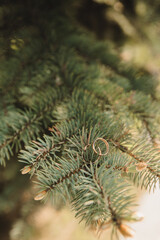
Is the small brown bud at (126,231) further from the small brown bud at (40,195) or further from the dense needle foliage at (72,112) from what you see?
the small brown bud at (40,195)

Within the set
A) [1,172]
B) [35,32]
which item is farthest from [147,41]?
[1,172]

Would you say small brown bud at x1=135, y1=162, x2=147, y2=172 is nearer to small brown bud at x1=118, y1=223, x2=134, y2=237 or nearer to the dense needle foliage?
the dense needle foliage

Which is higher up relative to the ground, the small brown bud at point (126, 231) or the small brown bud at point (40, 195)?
the small brown bud at point (126, 231)

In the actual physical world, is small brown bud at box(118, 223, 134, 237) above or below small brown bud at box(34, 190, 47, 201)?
above

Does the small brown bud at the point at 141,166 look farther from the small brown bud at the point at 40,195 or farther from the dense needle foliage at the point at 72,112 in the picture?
the small brown bud at the point at 40,195

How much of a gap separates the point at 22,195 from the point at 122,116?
0.69 meters

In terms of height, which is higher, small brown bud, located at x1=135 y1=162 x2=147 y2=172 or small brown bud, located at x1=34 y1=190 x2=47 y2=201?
small brown bud, located at x1=135 y1=162 x2=147 y2=172

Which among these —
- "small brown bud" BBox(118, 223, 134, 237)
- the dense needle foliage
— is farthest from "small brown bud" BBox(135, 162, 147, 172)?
"small brown bud" BBox(118, 223, 134, 237)

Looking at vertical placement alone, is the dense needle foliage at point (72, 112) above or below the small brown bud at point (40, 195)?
above

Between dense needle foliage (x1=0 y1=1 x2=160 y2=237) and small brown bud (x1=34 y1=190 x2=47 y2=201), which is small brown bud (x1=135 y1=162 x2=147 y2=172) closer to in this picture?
dense needle foliage (x1=0 y1=1 x2=160 y2=237)

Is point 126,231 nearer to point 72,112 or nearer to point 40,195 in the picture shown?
point 40,195

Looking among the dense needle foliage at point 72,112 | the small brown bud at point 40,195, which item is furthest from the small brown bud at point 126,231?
the small brown bud at point 40,195

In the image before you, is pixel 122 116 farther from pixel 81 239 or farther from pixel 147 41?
pixel 81 239

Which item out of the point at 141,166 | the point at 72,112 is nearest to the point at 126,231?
the point at 141,166
